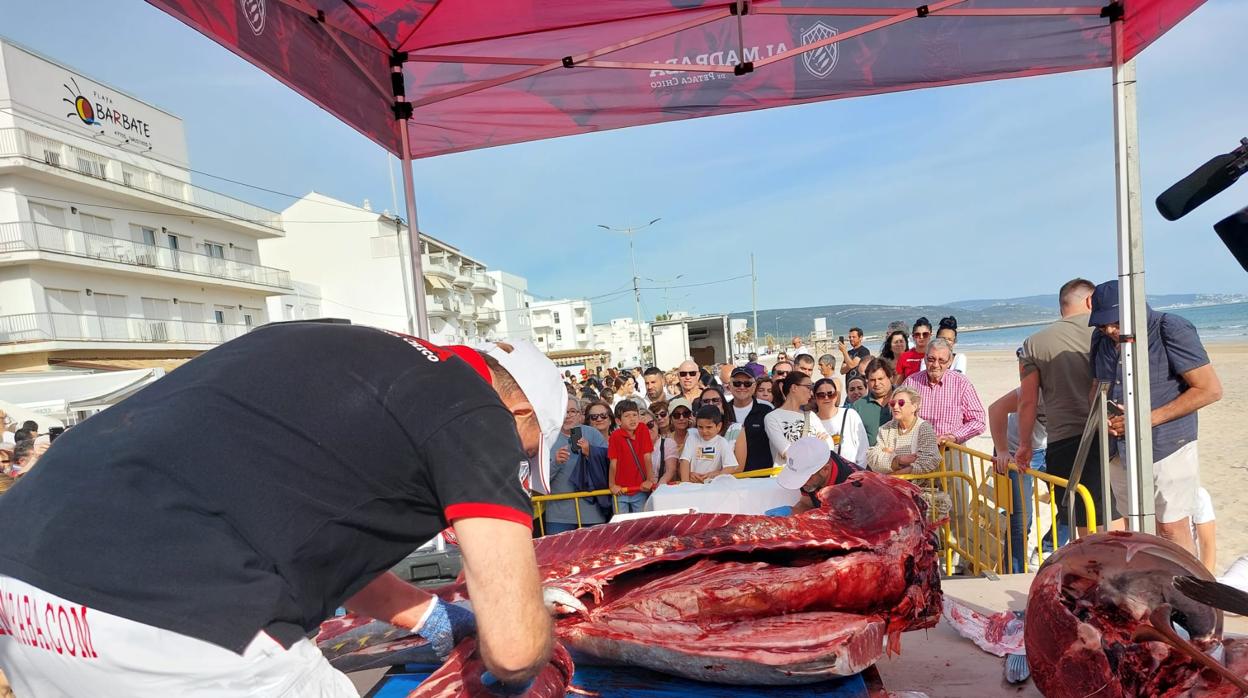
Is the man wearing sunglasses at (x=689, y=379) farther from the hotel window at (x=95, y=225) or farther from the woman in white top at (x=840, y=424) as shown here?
the hotel window at (x=95, y=225)

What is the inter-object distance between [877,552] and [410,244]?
343 cm

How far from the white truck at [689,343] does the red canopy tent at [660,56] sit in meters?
20.8

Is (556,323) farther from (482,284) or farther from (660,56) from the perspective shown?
(660,56)

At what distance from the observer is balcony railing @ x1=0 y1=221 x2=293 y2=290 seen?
23.9 meters

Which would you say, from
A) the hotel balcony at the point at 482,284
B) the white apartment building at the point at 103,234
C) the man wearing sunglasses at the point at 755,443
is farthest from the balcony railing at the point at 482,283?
the man wearing sunglasses at the point at 755,443

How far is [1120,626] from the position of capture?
7.08 feet

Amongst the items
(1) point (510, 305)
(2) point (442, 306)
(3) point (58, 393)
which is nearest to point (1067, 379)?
(3) point (58, 393)

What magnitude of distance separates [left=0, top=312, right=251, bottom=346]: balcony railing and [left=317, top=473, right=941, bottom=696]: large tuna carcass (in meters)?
20.7

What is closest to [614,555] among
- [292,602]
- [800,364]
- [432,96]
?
[292,602]

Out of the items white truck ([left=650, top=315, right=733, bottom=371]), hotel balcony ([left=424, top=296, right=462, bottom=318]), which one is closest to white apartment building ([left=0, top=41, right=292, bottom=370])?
hotel balcony ([left=424, top=296, right=462, bottom=318])

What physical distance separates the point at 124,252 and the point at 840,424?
104ft

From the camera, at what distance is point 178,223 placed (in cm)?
3166

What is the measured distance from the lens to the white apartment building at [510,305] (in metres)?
66.6

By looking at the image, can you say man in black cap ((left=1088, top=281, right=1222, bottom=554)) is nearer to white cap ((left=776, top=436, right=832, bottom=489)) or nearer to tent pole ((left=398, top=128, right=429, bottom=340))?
white cap ((left=776, top=436, right=832, bottom=489))
